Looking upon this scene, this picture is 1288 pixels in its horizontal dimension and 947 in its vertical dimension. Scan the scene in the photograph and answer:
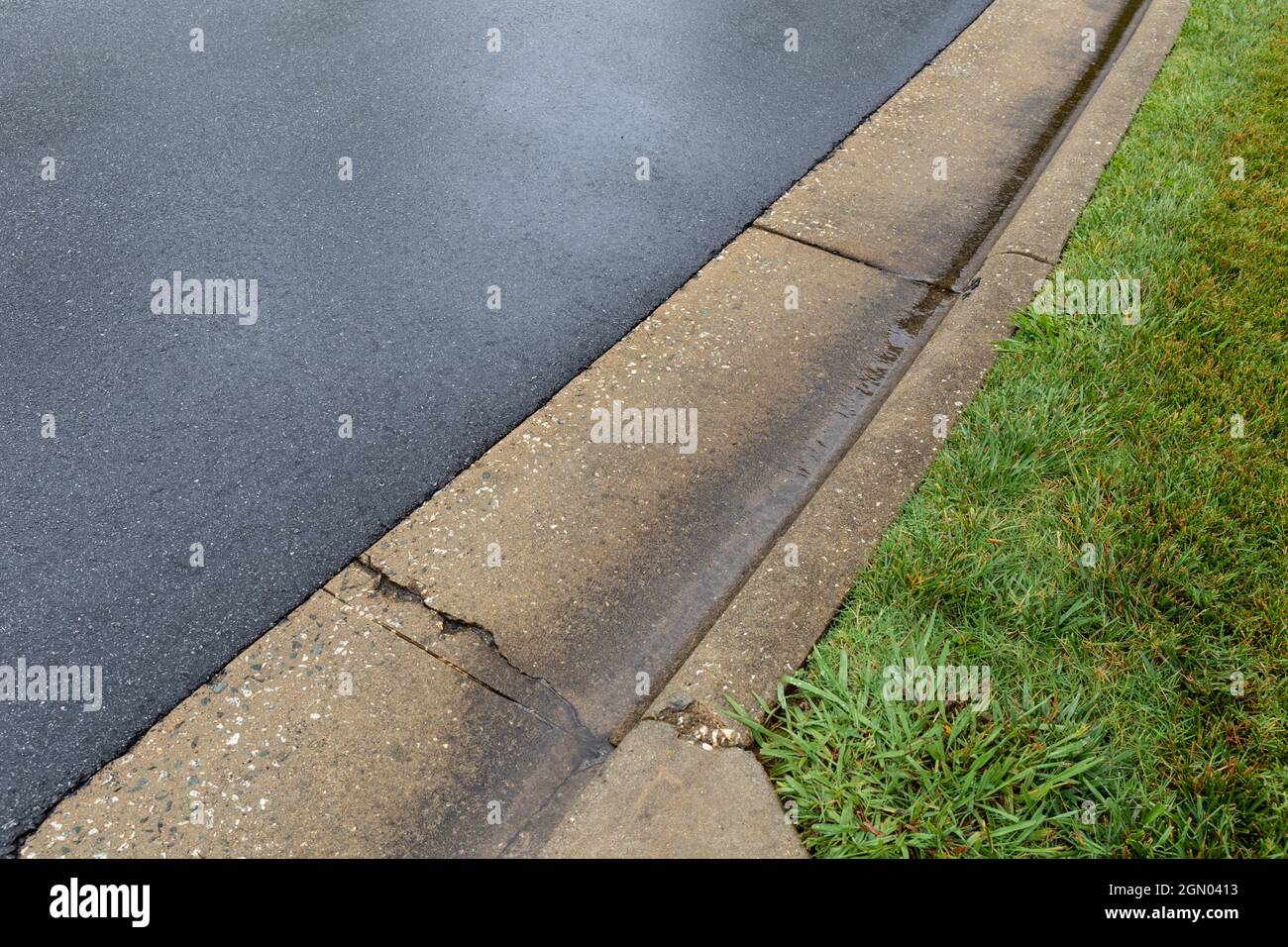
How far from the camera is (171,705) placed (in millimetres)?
2527

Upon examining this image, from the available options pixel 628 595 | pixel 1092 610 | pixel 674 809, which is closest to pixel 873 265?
pixel 1092 610

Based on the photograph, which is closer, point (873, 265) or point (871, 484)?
point (871, 484)

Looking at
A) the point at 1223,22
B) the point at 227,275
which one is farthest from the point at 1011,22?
the point at 227,275

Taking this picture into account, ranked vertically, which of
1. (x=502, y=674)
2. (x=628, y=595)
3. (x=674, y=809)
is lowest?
(x=674, y=809)

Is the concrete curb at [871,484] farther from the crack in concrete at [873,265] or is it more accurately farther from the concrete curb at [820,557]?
the crack in concrete at [873,265]

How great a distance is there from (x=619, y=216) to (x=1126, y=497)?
7.85 ft

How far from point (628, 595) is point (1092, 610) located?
4.26ft

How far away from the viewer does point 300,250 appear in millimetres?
3979

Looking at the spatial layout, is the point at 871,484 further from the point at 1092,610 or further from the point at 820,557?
the point at 1092,610

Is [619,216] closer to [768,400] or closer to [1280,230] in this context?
[768,400]

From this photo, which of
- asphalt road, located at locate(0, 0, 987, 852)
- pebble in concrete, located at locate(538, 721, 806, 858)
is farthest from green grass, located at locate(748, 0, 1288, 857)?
asphalt road, located at locate(0, 0, 987, 852)

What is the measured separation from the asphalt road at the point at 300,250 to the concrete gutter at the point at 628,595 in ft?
0.56

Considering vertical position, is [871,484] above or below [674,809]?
above
